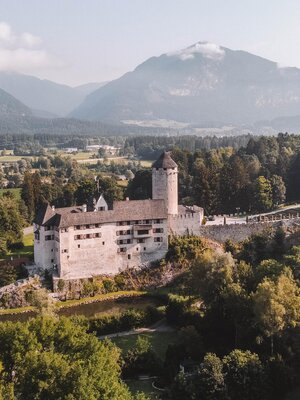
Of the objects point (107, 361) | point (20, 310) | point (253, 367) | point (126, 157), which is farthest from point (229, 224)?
point (126, 157)

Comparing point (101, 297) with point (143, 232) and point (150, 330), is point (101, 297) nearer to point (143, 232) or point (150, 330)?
point (143, 232)

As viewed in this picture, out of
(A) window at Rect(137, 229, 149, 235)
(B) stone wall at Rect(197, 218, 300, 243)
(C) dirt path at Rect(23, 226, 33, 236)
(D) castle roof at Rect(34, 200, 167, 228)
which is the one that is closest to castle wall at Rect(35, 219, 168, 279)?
(A) window at Rect(137, 229, 149, 235)

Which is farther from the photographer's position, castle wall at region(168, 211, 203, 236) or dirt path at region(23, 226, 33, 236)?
dirt path at region(23, 226, 33, 236)

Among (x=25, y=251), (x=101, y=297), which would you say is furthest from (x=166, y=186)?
(x=25, y=251)

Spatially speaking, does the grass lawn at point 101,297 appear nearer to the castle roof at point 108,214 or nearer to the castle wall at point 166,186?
the castle roof at point 108,214

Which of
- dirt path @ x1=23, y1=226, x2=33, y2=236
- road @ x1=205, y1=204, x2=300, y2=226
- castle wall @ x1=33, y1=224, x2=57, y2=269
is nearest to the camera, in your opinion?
castle wall @ x1=33, y1=224, x2=57, y2=269

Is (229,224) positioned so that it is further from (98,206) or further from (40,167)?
(40,167)

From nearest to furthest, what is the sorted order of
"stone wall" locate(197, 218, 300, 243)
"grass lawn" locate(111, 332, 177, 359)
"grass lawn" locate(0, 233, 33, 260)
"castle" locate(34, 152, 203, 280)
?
"grass lawn" locate(111, 332, 177, 359) → "castle" locate(34, 152, 203, 280) → "grass lawn" locate(0, 233, 33, 260) → "stone wall" locate(197, 218, 300, 243)

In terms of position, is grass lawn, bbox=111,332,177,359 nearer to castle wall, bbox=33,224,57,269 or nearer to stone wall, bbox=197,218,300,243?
castle wall, bbox=33,224,57,269
